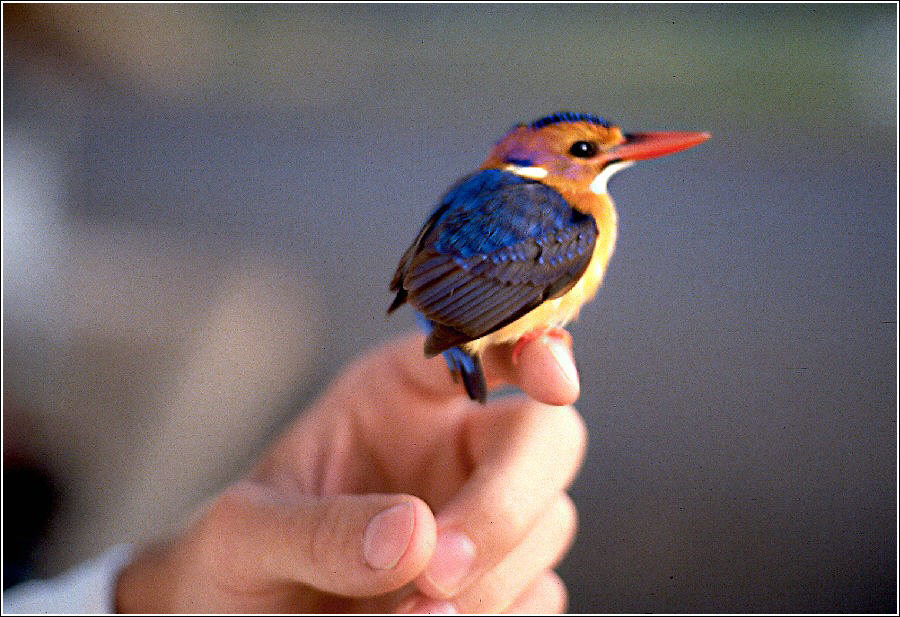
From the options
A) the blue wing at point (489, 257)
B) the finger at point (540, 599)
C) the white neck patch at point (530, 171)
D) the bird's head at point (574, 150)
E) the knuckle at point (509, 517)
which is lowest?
the finger at point (540, 599)

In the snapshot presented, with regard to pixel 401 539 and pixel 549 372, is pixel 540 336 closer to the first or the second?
pixel 549 372

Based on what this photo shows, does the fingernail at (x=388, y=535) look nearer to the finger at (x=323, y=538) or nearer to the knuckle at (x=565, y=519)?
the finger at (x=323, y=538)

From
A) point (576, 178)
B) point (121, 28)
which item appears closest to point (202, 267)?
point (121, 28)

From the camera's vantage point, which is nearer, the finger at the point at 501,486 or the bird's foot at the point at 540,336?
the bird's foot at the point at 540,336

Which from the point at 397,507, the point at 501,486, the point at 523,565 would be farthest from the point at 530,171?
the point at 523,565

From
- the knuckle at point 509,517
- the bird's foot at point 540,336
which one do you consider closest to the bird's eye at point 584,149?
the bird's foot at point 540,336

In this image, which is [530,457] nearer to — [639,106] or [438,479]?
[438,479]
